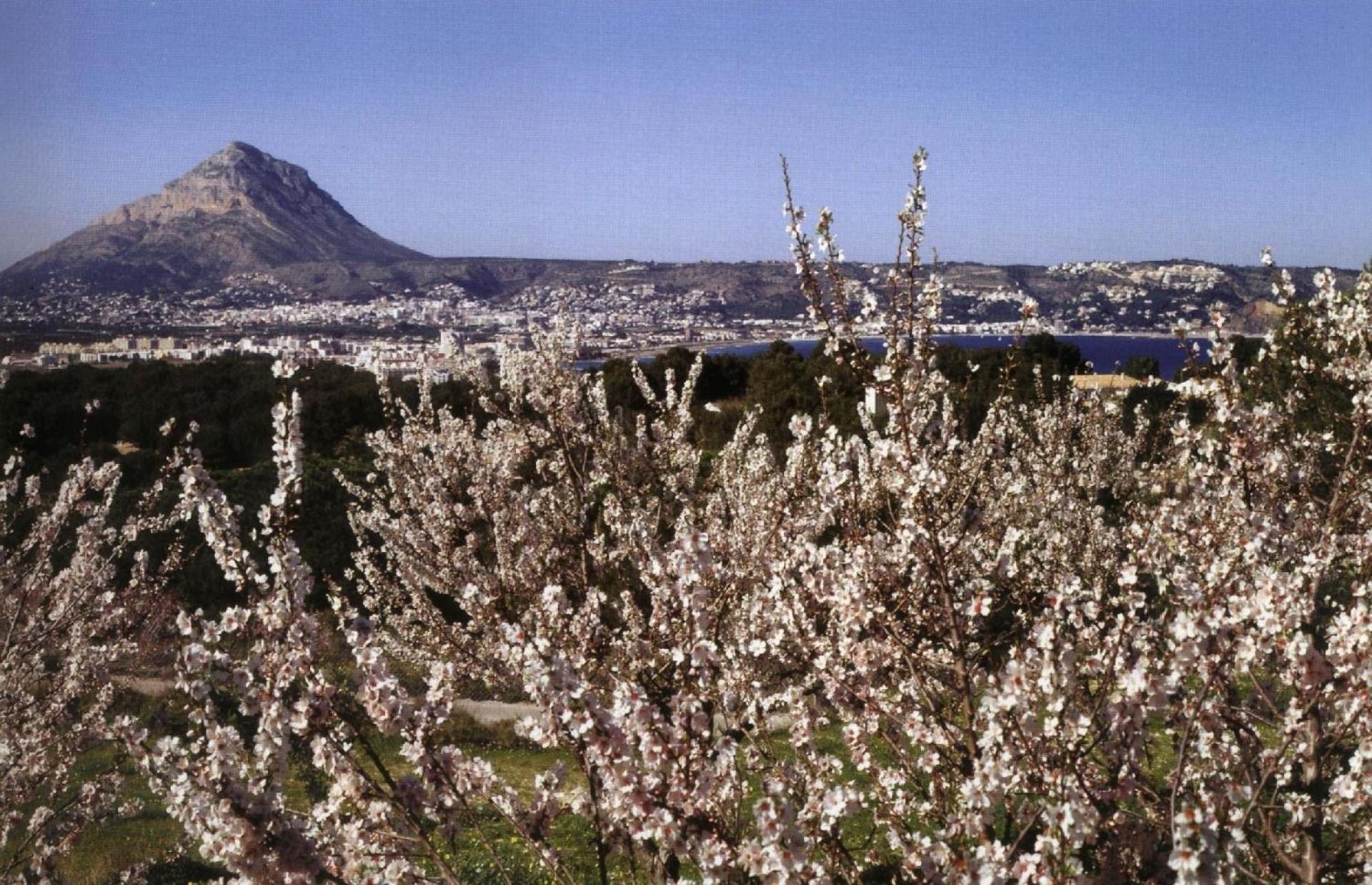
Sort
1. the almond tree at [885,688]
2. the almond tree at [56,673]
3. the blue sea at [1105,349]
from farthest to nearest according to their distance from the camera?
1. the blue sea at [1105,349]
2. the almond tree at [56,673]
3. the almond tree at [885,688]

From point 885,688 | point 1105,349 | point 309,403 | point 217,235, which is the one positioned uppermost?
point 217,235

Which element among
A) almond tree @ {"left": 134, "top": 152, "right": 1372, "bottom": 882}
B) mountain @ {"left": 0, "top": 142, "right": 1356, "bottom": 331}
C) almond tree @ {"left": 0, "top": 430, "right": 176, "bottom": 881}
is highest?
mountain @ {"left": 0, "top": 142, "right": 1356, "bottom": 331}

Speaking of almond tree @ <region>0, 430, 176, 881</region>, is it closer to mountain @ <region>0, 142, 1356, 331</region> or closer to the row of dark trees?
mountain @ <region>0, 142, 1356, 331</region>

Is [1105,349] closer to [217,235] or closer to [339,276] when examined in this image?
[339,276]

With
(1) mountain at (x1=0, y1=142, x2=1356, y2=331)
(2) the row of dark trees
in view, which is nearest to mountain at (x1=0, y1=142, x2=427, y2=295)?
(1) mountain at (x1=0, y1=142, x2=1356, y2=331)

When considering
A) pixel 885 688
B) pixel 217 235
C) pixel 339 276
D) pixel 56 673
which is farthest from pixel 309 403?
pixel 217 235

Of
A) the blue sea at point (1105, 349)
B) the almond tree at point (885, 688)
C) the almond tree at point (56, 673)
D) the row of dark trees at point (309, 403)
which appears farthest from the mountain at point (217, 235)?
the almond tree at point (885, 688)

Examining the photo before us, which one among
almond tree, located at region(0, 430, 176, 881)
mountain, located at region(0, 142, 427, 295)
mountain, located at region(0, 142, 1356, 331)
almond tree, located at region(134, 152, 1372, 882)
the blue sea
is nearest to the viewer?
almond tree, located at region(134, 152, 1372, 882)

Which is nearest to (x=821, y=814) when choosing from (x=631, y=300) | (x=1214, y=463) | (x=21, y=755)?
(x=1214, y=463)

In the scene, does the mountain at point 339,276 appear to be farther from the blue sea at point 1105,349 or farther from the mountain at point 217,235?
the blue sea at point 1105,349

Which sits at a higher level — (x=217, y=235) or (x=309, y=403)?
(x=217, y=235)
